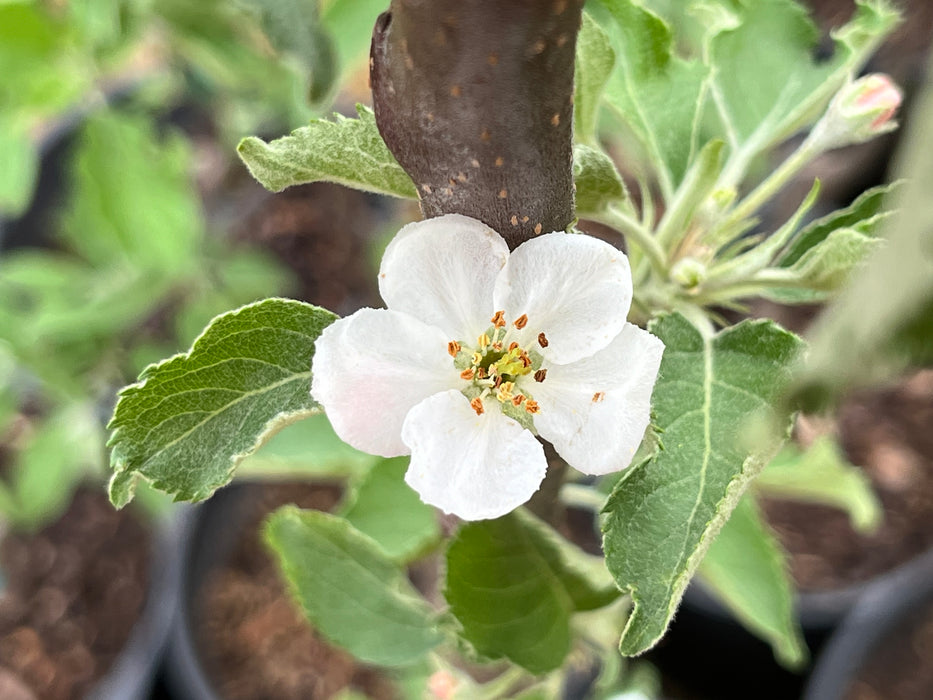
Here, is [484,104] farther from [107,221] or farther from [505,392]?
[107,221]

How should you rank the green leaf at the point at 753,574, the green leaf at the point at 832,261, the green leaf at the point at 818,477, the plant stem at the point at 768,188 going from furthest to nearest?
the green leaf at the point at 818,477
the green leaf at the point at 753,574
the plant stem at the point at 768,188
the green leaf at the point at 832,261

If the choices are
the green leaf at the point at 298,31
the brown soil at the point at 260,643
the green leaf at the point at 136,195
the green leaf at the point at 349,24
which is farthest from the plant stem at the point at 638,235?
the brown soil at the point at 260,643

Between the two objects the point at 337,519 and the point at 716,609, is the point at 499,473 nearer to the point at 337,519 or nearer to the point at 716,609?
the point at 337,519

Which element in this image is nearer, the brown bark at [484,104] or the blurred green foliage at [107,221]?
A: the brown bark at [484,104]

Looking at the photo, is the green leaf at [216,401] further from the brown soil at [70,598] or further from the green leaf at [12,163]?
the brown soil at [70,598]

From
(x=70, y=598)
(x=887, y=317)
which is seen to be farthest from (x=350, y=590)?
(x=70, y=598)

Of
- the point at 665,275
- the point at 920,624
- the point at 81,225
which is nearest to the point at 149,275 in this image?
the point at 81,225

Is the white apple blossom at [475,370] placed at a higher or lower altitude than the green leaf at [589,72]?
lower
